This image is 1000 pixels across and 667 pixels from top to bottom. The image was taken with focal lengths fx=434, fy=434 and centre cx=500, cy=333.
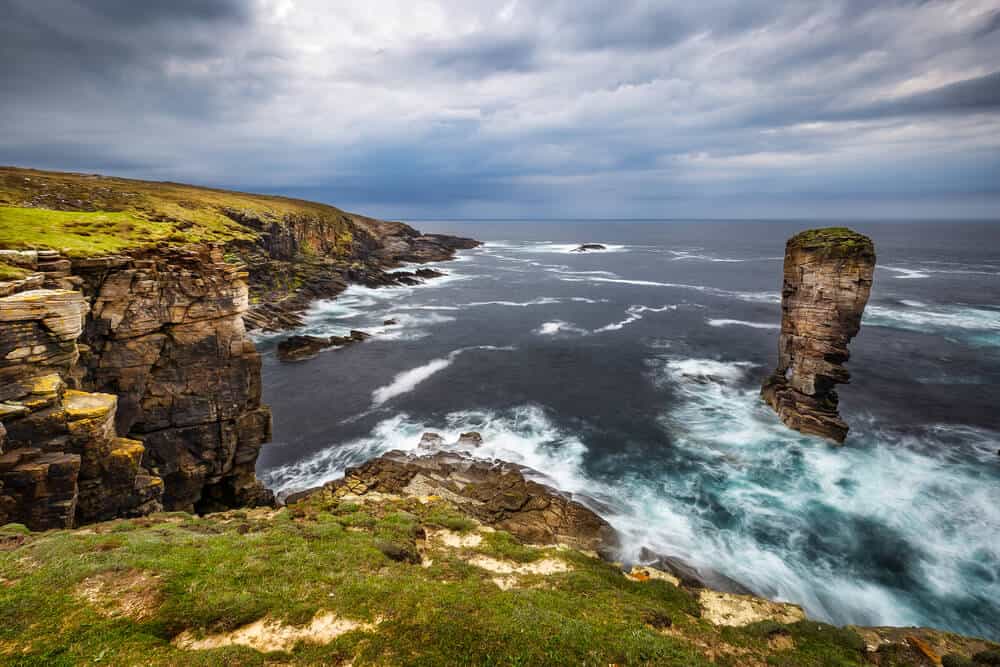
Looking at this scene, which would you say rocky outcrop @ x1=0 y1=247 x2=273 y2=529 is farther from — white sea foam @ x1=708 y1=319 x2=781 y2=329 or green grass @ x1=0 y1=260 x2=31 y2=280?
white sea foam @ x1=708 y1=319 x2=781 y2=329

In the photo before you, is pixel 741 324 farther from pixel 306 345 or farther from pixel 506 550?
pixel 306 345

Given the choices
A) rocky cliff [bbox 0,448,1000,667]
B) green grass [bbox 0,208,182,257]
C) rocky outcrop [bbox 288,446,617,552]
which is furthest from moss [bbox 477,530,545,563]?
green grass [bbox 0,208,182,257]

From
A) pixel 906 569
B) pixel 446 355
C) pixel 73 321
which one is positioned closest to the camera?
pixel 73 321

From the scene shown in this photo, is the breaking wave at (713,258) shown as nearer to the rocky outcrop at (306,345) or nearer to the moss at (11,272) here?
the rocky outcrop at (306,345)

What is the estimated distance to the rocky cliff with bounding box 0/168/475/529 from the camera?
50.3 feet

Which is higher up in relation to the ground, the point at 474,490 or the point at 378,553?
the point at 378,553

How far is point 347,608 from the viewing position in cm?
1170

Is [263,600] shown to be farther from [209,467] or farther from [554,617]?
[209,467]

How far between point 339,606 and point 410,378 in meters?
35.8

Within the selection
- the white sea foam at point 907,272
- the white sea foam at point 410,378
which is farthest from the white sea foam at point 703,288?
the white sea foam at point 410,378

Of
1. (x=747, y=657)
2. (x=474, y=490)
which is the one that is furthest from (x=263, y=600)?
(x=474, y=490)

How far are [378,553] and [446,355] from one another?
131 feet

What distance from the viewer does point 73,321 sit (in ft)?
55.9

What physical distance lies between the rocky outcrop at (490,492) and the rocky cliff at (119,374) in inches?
238
